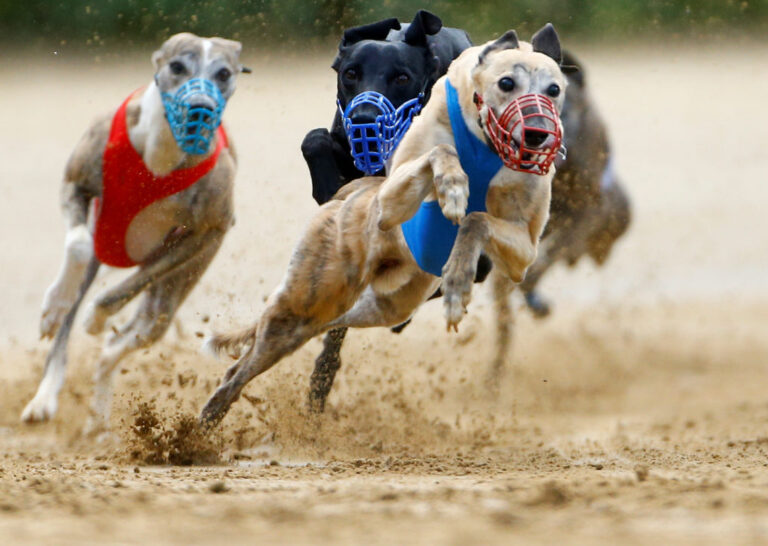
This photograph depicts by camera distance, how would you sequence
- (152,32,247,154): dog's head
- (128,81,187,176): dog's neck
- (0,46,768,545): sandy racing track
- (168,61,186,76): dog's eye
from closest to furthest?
(0,46,768,545): sandy racing track
(152,32,247,154): dog's head
(168,61,186,76): dog's eye
(128,81,187,176): dog's neck

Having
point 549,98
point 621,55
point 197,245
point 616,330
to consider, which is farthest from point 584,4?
point 549,98

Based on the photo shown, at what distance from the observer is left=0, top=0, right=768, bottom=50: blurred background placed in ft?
34.0

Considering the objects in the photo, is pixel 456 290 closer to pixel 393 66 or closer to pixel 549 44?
pixel 549 44

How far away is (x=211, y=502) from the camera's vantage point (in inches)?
113

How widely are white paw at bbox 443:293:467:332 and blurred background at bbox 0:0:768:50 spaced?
6.14 metres

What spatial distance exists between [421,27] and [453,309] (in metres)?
1.43

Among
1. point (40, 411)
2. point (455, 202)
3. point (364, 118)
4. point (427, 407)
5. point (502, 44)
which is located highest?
point (502, 44)

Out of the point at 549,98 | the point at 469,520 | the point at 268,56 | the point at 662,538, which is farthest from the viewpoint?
the point at 268,56

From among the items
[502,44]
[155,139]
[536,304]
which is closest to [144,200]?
[155,139]

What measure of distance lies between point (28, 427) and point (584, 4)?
847 cm

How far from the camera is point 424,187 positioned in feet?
11.2

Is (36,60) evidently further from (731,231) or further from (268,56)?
(731,231)

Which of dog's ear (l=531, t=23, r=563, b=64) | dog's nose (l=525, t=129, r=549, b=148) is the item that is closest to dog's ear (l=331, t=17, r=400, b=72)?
dog's ear (l=531, t=23, r=563, b=64)

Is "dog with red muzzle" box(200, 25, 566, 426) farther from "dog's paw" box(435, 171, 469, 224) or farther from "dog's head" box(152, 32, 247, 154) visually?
"dog's head" box(152, 32, 247, 154)
